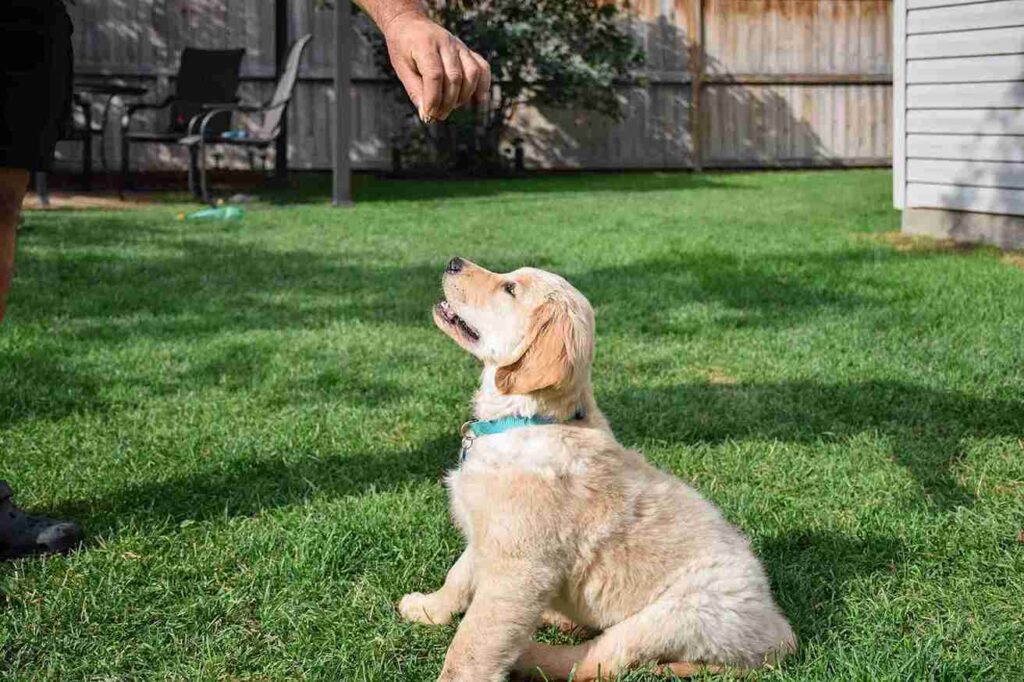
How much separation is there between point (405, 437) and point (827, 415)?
1580 millimetres

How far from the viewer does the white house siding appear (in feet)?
28.4

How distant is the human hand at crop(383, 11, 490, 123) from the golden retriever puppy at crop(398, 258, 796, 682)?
0.48 m

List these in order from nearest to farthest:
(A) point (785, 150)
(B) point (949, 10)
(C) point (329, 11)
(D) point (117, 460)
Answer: (D) point (117, 460) → (B) point (949, 10) → (C) point (329, 11) → (A) point (785, 150)

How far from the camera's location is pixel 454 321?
279 centimetres

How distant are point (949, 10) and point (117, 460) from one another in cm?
776

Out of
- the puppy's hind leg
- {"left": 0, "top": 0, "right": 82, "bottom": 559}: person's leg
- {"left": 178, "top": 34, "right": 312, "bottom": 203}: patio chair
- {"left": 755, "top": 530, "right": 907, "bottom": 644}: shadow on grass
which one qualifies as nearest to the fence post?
{"left": 178, "top": 34, "right": 312, "bottom": 203}: patio chair

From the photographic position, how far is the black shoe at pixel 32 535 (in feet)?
9.80

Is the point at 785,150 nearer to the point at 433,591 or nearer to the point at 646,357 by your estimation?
the point at 646,357

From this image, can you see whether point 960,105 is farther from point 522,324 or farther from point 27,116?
point 27,116

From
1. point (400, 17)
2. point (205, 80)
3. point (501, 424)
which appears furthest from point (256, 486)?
point (205, 80)

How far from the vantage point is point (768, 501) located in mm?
3396

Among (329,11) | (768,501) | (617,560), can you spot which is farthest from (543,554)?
(329,11)

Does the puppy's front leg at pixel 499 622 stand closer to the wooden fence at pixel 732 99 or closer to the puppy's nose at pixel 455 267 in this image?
the puppy's nose at pixel 455 267

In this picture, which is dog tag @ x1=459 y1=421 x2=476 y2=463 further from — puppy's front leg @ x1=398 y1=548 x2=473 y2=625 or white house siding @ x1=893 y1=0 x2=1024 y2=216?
white house siding @ x1=893 y1=0 x2=1024 y2=216
